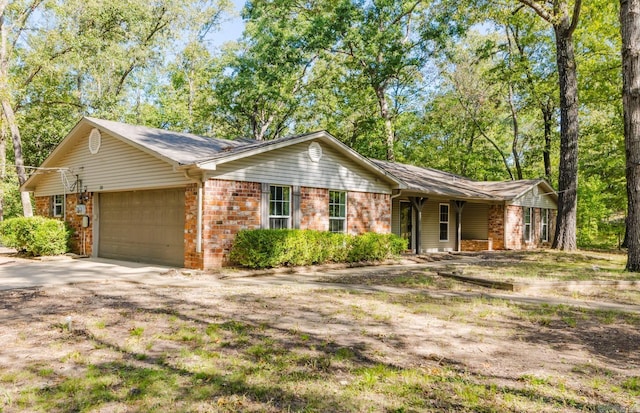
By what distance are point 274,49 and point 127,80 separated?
11.5 m

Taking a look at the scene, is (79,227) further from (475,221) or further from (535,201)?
(535,201)

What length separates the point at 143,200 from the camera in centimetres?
1395

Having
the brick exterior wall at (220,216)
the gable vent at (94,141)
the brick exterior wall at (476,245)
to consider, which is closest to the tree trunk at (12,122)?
the gable vent at (94,141)

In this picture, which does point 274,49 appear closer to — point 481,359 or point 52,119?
point 52,119

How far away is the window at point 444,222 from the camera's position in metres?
20.8

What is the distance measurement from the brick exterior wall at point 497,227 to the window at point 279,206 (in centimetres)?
1263

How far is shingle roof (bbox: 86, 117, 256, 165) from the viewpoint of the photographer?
11613mm

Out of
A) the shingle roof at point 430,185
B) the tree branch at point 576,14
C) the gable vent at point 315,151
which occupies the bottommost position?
the shingle roof at point 430,185

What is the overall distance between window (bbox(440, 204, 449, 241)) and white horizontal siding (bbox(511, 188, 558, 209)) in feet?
11.4

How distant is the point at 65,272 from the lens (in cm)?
1123

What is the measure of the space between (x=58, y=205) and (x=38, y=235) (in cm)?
265

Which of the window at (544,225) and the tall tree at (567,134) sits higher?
the tall tree at (567,134)

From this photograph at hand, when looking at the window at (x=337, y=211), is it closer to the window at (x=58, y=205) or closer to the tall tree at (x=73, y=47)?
the window at (x=58, y=205)

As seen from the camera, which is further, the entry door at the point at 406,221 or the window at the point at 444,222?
the window at the point at 444,222
